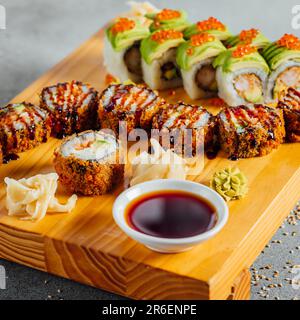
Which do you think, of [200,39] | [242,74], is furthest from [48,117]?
[242,74]

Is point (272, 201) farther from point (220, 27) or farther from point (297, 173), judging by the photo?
point (220, 27)

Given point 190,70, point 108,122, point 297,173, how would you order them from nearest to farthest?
point 297,173 < point 108,122 < point 190,70

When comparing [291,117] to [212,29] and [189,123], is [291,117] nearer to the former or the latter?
[189,123]

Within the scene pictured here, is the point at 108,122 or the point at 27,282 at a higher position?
the point at 108,122

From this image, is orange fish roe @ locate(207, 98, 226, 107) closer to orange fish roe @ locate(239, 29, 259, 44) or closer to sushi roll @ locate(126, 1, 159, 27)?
orange fish roe @ locate(239, 29, 259, 44)

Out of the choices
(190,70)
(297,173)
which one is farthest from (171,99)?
(297,173)

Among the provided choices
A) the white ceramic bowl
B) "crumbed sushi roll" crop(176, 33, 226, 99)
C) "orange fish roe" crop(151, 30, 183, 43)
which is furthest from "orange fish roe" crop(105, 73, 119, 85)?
the white ceramic bowl

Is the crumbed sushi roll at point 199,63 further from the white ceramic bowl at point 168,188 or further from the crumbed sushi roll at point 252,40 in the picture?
the white ceramic bowl at point 168,188
